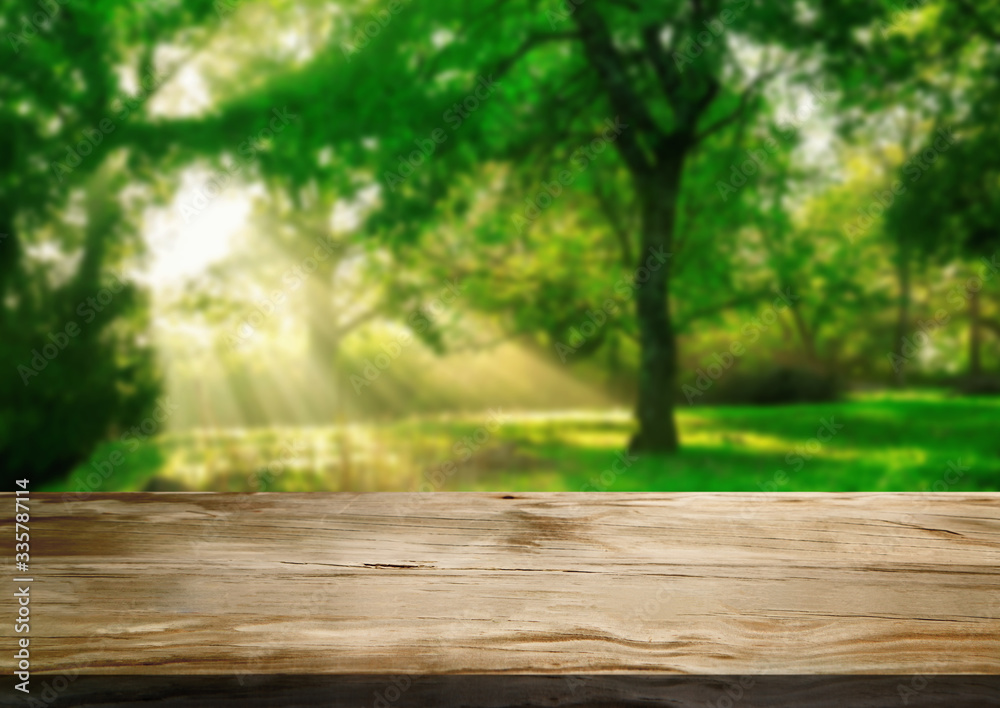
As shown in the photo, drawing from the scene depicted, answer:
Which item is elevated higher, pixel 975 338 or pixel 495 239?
pixel 495 239

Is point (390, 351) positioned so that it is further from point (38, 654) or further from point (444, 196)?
point (38, 654)

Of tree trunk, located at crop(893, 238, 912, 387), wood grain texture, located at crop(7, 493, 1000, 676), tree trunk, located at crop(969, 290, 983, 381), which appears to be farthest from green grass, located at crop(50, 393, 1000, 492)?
wood grain texture, located at crop(7, 493, 1000, 676)

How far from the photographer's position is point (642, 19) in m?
4.03

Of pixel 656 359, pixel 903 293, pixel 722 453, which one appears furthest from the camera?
pixel 903 293

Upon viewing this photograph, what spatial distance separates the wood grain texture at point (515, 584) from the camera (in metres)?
0.83

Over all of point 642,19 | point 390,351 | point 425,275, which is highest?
point 642,19

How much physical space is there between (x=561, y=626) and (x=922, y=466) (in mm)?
3905

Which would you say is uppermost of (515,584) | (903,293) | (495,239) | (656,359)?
(495,239)

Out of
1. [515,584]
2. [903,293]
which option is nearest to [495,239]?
[903,293]

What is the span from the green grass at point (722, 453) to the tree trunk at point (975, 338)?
0.19 m

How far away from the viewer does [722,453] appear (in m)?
3.79

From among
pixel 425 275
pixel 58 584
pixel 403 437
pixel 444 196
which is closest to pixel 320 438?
pixel 403 437

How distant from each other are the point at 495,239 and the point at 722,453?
6.32 ft

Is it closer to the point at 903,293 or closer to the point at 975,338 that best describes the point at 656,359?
the point at 903,293
